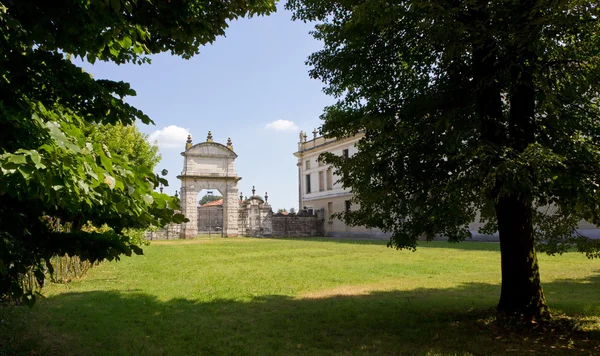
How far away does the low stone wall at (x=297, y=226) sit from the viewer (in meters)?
39.8

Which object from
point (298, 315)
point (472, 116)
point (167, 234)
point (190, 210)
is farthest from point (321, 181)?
point (472, 116)

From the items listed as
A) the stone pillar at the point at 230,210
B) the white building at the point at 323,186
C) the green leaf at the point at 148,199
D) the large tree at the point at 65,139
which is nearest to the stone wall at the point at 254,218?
the stone pillar at the point at 230,210

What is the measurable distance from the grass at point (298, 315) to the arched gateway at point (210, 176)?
21.7 metres

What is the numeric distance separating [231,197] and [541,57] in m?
31.5

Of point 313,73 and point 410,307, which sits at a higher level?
point 313,73

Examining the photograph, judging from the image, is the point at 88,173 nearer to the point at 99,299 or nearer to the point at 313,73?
the point at 313,73

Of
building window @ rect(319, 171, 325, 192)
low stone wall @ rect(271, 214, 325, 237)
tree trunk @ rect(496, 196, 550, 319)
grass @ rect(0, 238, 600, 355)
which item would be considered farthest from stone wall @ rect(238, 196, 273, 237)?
tree trunk @ rect(496, 196, 550, 319)

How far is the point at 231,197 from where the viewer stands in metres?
35.7

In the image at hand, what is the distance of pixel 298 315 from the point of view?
750 cm

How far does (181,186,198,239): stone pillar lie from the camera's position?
33812mm

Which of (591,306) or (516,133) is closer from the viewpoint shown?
(516,133)

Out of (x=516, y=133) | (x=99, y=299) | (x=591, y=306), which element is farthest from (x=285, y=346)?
(x=591, y=306)

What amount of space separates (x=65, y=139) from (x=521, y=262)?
20.8 feet

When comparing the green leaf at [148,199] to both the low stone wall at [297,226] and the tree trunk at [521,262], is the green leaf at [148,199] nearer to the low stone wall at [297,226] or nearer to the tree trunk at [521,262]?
the tree trunk at [521,262]
